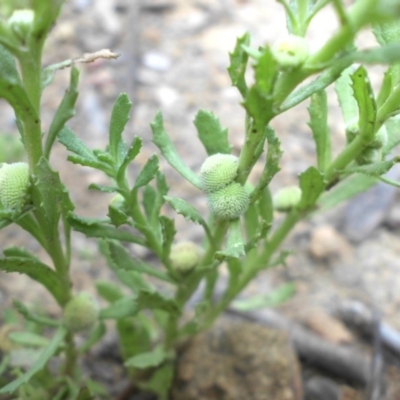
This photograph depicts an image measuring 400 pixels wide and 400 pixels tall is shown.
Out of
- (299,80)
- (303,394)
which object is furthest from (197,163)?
(299,80)

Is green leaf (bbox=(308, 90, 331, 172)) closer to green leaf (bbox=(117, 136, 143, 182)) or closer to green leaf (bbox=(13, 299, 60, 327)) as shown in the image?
green leaf (bbox=(117, 136, 143, 182))

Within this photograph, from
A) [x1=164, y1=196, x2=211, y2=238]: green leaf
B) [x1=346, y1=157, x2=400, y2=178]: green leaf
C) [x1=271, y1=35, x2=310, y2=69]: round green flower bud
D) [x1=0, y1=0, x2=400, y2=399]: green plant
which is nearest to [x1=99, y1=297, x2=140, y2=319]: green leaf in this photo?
[x1=0, y1=0, x2=400, y2=399]: green plant

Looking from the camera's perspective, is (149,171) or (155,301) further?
(155,301)

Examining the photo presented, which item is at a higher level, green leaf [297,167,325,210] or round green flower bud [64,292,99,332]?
green leaf [297,167,325,210]

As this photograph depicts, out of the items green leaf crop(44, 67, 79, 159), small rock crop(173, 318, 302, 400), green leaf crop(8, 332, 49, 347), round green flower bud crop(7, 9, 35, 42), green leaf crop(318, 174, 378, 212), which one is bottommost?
small rock crop(173, 318, 302, 400)

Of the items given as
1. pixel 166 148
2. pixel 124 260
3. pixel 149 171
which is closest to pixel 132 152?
pixel 149 171

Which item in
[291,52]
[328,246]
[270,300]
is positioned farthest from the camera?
[328,246]

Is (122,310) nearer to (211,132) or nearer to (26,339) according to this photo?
(26,339)
